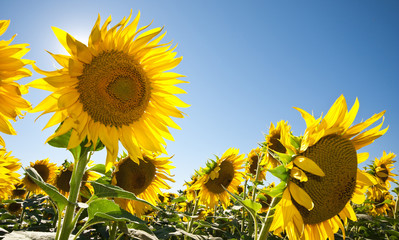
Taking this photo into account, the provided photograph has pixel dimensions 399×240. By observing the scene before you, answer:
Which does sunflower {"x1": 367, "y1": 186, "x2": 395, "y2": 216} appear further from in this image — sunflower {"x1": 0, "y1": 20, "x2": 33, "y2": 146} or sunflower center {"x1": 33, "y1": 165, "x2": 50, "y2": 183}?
sunflower center {"x1": 33, "y1": 165, "x2": 50, "y2": 183}

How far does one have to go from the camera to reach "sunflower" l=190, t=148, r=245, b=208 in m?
6.10

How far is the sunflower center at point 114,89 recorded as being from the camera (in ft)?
7.40

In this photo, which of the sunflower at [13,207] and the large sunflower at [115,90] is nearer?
the large sunflower at [115,90]

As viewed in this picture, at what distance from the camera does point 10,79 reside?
2.02 m

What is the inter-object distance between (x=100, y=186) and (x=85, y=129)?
64 centimetres

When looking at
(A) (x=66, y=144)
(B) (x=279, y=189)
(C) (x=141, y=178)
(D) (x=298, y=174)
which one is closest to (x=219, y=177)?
(C) (x=141, y=178)

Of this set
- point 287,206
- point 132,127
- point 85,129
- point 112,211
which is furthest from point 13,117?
point 287,206

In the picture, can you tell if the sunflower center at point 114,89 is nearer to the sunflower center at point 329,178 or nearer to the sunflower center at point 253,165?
the sunflower center at point 329,178

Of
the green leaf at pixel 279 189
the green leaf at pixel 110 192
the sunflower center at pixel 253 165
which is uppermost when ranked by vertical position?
the sunflower center at pixel 253 165

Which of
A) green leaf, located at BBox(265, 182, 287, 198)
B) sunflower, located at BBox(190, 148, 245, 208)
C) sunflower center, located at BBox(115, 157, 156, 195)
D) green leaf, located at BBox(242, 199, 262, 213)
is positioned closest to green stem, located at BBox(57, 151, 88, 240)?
green leaf, located at BBox(242, 199, 262, 213)

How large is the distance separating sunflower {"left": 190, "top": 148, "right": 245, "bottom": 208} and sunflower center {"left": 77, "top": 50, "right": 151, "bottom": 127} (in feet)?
12.2

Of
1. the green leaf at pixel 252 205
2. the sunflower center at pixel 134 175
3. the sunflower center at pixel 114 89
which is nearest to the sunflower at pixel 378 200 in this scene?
the sunflower center at pixel 134 175

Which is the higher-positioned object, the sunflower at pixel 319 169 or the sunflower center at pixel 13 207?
the sunflower at pixel 319 169

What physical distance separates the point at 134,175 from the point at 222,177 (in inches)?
115
